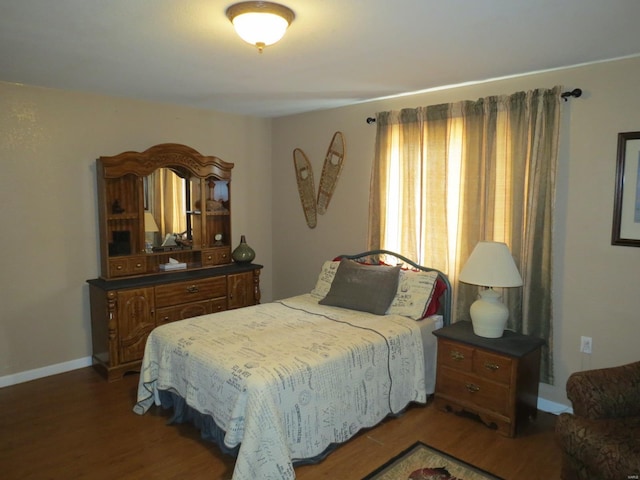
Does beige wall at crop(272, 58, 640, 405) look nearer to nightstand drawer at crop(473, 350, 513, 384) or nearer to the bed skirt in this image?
nightstand drawer at crop(473, 350, 513, 384)

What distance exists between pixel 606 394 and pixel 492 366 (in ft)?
2.43

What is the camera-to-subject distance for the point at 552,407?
3.13 m

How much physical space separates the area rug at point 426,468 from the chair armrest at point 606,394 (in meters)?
0.63

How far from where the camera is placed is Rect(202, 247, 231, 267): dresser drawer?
14.7ft

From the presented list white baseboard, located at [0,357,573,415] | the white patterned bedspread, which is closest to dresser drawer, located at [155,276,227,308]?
the white patterned bedspread

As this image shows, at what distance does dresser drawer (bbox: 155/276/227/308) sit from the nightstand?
2.13m

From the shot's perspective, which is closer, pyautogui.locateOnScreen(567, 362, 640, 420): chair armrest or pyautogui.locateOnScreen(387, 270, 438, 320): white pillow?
pyautogui.locateOnScreen(567, 362, 640, 420): chair armrest

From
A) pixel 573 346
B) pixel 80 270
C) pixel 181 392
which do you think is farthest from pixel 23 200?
pixel 573 346

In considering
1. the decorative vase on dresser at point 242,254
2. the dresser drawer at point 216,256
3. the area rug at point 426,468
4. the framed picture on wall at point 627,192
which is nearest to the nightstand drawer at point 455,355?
the area rug at point 426,468

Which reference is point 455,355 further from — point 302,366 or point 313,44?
point 313,44

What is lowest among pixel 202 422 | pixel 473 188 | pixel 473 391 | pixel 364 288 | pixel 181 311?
pixel 202 422

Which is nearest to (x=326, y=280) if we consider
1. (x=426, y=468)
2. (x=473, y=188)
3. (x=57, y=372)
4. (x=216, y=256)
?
(x=216, y=256)

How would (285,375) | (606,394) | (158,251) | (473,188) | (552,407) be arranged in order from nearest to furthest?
(606,394)
(285,375)
(552,407)
(473,188)
(158,251)

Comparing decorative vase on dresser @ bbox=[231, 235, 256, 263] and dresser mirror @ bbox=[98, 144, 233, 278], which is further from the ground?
dresser mirror @ bbox=[98, 144, 233, 278]
